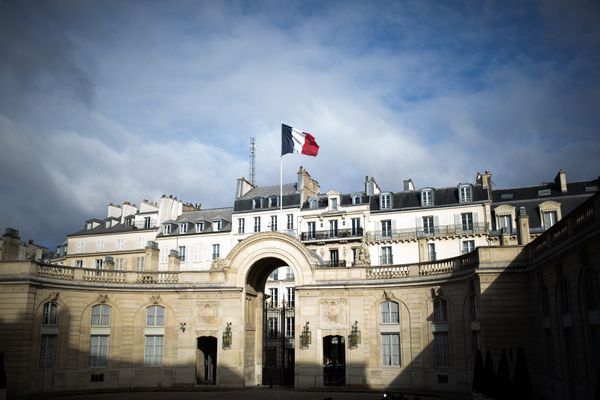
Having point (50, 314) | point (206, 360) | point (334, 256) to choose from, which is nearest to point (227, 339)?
point (206, 360)

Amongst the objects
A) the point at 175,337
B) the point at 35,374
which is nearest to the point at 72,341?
the point at 35,374

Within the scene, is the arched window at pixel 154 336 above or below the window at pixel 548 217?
below

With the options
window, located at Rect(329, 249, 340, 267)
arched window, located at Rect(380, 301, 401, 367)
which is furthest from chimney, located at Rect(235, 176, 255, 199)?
arched window, located at Rect(380, 301, 401, 367)

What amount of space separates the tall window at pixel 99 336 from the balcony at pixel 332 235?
65.6 feet

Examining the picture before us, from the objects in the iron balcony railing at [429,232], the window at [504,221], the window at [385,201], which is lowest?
the iron balcony railing at [429,232]

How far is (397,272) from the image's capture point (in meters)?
32.2

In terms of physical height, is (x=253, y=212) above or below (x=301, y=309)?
above

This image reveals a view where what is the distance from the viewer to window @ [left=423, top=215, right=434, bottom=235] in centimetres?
4606

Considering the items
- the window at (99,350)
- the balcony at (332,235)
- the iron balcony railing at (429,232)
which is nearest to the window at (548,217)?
the iron balcony railing at (429,232)

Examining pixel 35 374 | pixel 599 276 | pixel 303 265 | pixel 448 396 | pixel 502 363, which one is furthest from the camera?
pixel 303 265

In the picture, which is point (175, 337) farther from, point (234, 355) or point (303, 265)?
point (303, 265)

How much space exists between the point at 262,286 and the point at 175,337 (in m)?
6.97

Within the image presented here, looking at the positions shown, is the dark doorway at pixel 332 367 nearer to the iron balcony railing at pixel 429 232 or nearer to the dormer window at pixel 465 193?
the iron balcony railing at pixel 429 232

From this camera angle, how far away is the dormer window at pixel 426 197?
47562 mm
